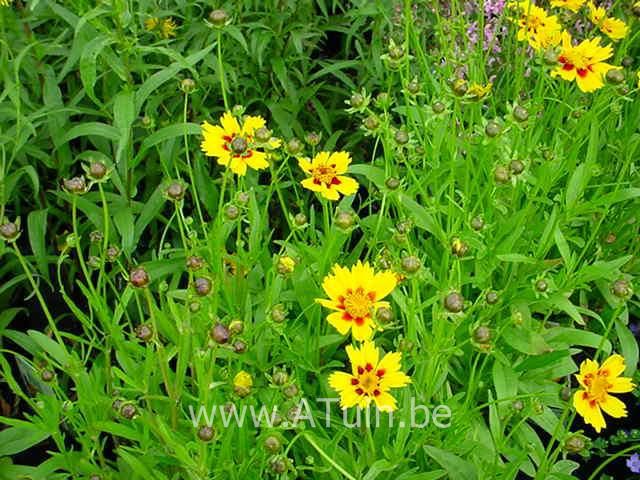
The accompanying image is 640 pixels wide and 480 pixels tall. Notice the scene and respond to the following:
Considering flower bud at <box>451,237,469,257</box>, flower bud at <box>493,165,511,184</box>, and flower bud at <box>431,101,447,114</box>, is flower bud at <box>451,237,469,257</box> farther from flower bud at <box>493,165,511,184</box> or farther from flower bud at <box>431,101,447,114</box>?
flower bud at <box>431,101,447,114</box>

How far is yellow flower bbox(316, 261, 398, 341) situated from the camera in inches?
46.3

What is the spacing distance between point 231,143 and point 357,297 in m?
0.34

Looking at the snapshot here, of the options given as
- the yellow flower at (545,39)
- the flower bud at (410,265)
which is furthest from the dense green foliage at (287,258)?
the yellow flower at (545,39)

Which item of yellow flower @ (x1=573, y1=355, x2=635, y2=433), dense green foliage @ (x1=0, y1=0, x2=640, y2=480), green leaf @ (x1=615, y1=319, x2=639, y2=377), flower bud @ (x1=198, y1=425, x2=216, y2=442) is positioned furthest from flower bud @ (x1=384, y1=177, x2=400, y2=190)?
green leaf @ (x1=615, y1=319, x2=639, y2=377)

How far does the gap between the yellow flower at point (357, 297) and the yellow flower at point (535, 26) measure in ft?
2.31

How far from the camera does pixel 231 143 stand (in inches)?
53.9

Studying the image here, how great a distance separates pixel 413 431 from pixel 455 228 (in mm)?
380

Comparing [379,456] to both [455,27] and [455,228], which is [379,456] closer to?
[455,228]

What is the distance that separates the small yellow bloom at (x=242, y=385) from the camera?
1265mm

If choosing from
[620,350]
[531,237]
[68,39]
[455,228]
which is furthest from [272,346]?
[68,39]

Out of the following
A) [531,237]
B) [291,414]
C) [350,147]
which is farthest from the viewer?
[350,147]

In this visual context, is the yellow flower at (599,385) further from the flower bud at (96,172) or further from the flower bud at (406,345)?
the flower bud at (96,172)

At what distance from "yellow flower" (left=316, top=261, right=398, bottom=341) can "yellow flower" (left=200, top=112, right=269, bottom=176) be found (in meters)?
0.27

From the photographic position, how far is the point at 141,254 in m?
2.11
